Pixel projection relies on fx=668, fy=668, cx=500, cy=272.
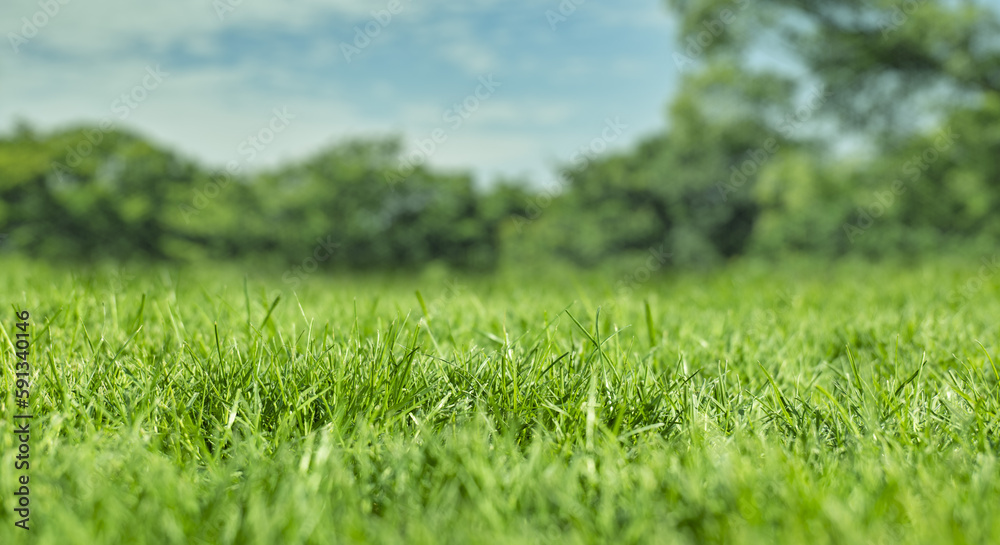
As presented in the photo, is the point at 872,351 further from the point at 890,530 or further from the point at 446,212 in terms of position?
the point at 446,212

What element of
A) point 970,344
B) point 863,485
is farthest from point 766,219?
point 863,485

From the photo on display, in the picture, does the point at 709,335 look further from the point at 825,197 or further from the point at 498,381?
the point at 825,197

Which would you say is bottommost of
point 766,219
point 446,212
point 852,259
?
point 852,259

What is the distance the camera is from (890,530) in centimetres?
105

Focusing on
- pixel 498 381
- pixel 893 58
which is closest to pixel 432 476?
pixel 498 381

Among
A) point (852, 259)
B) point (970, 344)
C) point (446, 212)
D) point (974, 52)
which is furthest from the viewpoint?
point (446, 212)

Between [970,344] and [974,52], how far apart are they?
18.5 metres

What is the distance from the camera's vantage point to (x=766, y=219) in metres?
25.4

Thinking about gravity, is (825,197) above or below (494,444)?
below

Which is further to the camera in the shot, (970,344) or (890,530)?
(970,344)

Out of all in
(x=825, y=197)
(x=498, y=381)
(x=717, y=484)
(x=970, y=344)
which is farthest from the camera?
(x=825, y=197)

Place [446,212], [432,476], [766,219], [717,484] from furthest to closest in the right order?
[446,212]
[766,219]
[432,476]
[717,484]

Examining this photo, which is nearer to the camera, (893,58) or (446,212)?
(893,58)

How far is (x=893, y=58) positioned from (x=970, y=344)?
1820 centimetres
